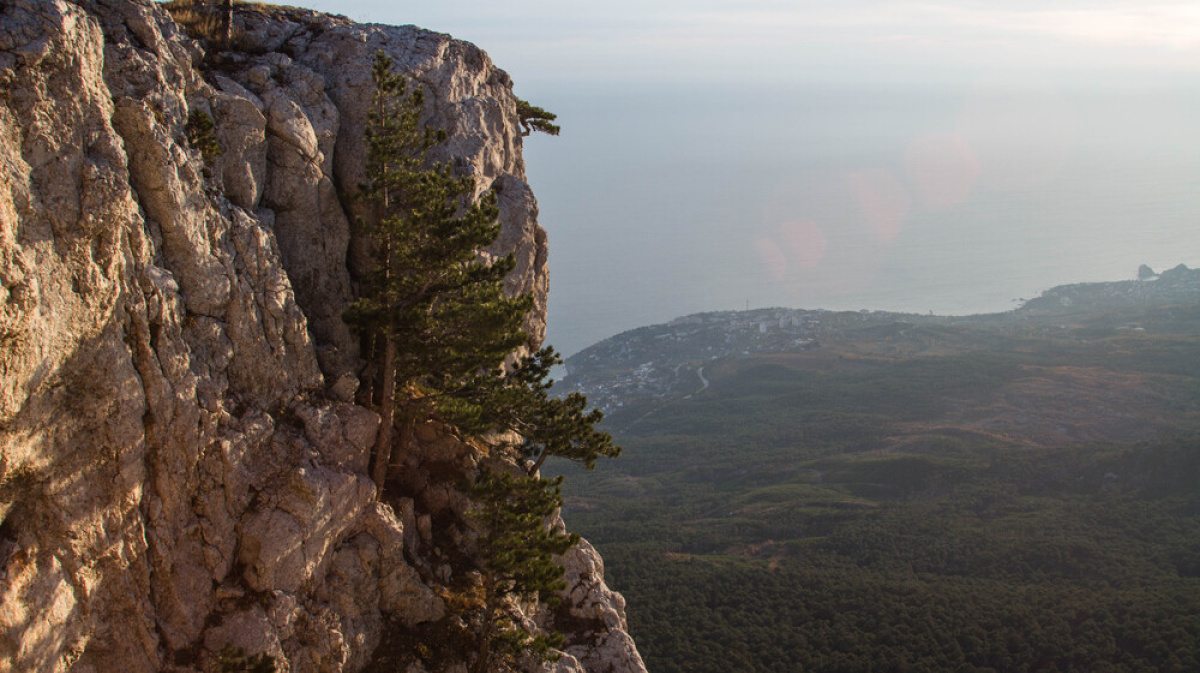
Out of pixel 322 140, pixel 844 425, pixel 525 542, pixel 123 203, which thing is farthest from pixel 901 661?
pixel 844 425

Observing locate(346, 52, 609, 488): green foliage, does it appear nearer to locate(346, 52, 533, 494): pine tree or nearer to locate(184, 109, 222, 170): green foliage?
locate(346, 52, 533, 494): pine tree

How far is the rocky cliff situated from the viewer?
42.9 feet

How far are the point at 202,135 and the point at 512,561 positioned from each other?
35.5 feet

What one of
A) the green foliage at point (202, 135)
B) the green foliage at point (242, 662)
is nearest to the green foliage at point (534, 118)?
the green foliage at point (202, 135)

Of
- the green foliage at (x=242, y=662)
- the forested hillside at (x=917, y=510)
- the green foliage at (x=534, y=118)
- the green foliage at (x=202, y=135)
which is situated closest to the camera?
the green foliage at (x=242, y=662)

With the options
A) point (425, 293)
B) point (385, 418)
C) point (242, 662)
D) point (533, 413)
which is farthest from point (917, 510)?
point (242, 662)

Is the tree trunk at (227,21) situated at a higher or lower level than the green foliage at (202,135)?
higher

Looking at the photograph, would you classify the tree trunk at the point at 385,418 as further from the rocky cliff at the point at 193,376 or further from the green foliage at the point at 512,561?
the green foliage at the point at 512,561

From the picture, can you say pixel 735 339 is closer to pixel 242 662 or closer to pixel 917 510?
pixel 917 510

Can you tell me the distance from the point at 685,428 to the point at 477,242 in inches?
3811

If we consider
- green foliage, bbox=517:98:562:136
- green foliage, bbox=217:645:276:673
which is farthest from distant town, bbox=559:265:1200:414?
green foliage, bbox=217:645:276:673

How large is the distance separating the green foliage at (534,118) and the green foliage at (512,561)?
14287 millimetres

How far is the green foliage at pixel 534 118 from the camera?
2962cm

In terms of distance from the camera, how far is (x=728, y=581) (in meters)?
52.6
